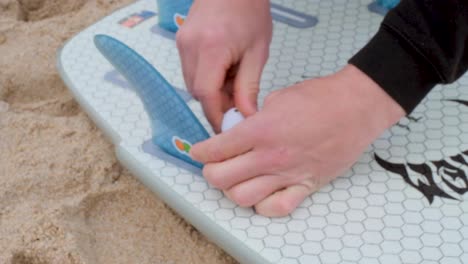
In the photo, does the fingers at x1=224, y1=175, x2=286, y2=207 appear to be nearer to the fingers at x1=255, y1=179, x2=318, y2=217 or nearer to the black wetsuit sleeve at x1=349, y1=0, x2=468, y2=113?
the fingers at x1=255, y1=179, x2=318, y2=217

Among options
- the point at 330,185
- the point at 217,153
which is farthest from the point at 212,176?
the point at 330,185

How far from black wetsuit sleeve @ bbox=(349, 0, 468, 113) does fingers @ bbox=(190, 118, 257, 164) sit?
13 cm

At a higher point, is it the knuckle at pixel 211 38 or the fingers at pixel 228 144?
the knuckle at pixel 211 38

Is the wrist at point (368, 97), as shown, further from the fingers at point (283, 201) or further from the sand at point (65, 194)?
the sand at point (65, 194)

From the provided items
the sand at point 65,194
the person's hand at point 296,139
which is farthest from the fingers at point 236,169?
the sand at point 65,194

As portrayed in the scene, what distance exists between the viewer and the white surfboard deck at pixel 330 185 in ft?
2.48

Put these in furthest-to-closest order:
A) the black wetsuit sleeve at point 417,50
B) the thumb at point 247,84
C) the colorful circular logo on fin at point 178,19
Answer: the colorful circular logo on fin at point 178,19 < the thumb at point 247,84 < the black wetsuit sleeve at point 417,50

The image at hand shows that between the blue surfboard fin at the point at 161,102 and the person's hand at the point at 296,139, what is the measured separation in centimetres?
7

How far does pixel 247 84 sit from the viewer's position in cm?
81

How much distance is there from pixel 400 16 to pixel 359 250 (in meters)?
0.24

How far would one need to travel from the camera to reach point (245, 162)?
0.75 metres

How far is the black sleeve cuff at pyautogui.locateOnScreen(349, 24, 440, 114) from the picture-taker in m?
0.72

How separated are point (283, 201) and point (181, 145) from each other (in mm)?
150

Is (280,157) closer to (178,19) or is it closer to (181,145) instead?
(181,145)
